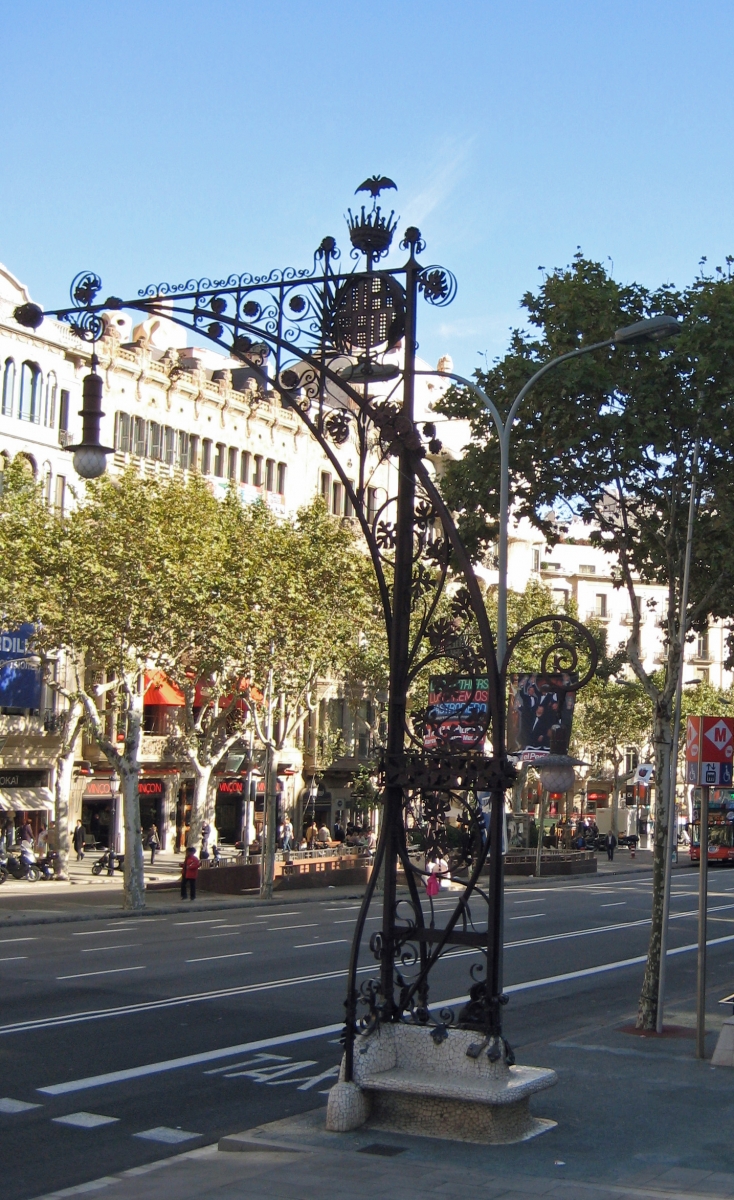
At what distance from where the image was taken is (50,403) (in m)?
46.1

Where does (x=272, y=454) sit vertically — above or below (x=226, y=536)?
above

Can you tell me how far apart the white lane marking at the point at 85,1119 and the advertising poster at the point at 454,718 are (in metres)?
3.91

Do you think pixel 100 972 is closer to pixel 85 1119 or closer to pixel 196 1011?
pixel 196 1011

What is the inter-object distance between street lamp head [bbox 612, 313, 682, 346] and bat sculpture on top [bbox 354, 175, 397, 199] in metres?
4.15

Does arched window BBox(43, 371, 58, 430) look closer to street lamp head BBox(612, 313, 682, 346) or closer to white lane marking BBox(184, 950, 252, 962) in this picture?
white lane marking BBox(184, 950, 252, 962)

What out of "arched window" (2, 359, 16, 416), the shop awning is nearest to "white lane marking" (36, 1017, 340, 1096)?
the shop awning

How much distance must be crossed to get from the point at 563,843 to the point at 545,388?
44384 millimetres

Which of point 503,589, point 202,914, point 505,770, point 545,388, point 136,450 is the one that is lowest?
point 202,914

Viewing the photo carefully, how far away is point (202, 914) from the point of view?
3350 centimetres

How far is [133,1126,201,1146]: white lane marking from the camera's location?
A: 33.4 feet

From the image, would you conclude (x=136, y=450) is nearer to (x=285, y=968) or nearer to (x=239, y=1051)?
(x=285, y=968)

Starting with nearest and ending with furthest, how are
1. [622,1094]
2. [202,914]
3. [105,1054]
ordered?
1. [622,1094]
2. [105,1054]
3. [202,914]

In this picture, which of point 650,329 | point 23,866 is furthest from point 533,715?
point 23,866

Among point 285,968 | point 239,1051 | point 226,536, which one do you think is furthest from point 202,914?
point 239,1051
